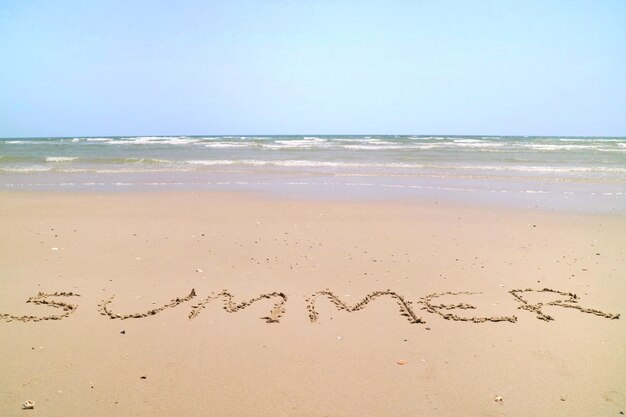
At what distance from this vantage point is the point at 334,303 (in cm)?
435

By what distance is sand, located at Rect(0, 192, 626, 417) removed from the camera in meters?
2.93

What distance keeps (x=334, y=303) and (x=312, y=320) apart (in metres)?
0.42

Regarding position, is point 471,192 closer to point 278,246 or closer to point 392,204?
point 392,204

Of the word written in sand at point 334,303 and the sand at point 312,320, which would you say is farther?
the word written in sand at point 334,303

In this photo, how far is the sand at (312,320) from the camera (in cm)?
293

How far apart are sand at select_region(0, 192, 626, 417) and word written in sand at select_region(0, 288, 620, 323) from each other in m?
0.02

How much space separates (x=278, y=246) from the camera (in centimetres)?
618

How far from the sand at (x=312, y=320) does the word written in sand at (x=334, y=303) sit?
0.07ft

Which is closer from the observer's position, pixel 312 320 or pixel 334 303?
pixel 312 320

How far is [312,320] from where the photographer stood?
4.00 meters

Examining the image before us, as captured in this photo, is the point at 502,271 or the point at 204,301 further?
the point at 502,271

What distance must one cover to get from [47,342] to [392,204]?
7.00 m

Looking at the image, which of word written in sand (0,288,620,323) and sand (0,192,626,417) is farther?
word written in sand (0,288,620,323)

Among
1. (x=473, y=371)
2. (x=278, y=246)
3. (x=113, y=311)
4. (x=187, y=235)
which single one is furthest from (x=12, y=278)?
(x=473, y=371)
